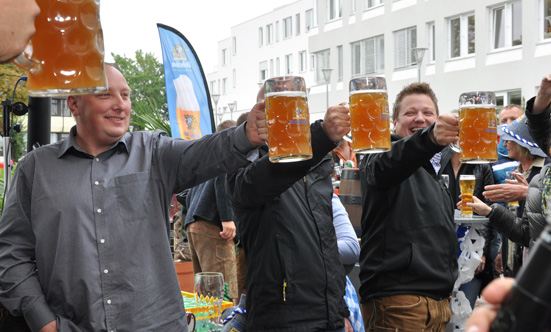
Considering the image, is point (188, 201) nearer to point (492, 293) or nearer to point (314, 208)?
point (314, 208)

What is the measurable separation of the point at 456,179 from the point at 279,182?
2.92 metres

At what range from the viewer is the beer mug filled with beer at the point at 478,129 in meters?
2.30

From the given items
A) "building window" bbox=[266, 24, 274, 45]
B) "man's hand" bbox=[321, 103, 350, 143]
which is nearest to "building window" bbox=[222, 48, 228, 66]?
"building window" bbox=[266, 24, 274, 45]

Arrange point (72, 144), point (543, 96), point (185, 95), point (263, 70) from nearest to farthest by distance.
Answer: point (72, 144)
point (543, 96)
point (185, 95)
point (263, 70)

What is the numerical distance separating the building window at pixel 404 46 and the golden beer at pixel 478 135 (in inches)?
920

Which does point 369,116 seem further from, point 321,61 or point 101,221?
point 321,61

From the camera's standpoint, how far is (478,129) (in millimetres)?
2324

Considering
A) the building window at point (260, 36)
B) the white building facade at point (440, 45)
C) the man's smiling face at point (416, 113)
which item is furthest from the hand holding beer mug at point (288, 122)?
the building window at point (260, 36)

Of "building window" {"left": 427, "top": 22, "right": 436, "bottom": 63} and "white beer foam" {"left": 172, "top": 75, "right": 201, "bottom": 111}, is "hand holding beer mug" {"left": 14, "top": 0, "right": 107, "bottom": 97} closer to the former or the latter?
"white beer foam" {"left": 172, "top": 75, "right": 201, "bottom": 111}

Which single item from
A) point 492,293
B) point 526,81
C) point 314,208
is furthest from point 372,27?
point 492,293

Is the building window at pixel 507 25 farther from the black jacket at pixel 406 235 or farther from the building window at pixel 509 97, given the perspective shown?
the black jacket at pixel 406 235

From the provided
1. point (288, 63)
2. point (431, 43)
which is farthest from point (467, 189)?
point (288, 63)

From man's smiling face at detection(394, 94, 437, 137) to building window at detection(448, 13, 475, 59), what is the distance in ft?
66.7

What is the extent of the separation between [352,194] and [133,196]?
2.82 metres
